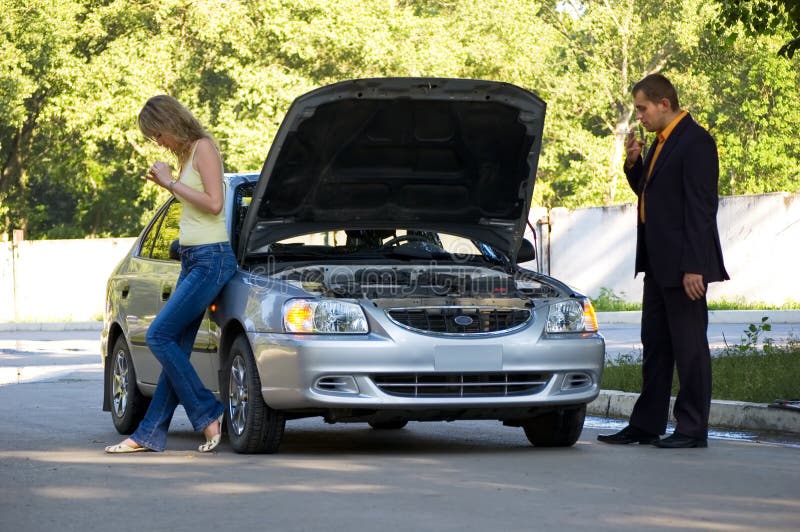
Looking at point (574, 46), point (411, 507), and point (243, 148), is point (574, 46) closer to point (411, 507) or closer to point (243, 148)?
point (243, 148)

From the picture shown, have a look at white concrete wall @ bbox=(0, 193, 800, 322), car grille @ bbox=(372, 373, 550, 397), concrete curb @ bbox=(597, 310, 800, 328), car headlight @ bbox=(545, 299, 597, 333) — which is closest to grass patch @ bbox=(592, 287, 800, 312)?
white concrete wall @ bbox=(0, 193, 800, 322)

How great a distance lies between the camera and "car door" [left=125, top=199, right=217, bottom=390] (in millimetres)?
8961

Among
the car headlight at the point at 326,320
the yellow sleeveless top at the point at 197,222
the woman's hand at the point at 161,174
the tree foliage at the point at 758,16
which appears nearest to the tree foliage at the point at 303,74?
the tree foliage at the point at 758,16

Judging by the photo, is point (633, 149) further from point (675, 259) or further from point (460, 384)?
point (460, 384)

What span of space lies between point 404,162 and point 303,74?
102ft

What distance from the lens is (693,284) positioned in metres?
8.45

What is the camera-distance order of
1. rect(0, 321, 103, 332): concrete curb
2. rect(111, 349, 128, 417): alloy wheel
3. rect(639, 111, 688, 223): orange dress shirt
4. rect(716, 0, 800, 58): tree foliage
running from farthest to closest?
rect(0, 321, 103, 332): concrete curb → rect(716, 0, 800, 58): tree foliage → rect(111, 349, 128, 417): alloy wheel → rect(639, 111, 688, 223): orange dress shirt

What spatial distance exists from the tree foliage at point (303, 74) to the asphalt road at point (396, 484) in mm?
27511

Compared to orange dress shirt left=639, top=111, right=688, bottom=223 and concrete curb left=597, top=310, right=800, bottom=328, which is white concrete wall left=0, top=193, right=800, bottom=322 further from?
orange dress shirt left=639, top=111, right=688, bottom=223

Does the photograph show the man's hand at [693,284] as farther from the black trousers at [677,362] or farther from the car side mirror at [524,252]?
the car side mirror at [524,252]

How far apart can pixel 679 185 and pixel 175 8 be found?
31628mm

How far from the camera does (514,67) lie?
144 ft

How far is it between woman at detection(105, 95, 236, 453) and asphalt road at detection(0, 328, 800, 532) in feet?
0.62

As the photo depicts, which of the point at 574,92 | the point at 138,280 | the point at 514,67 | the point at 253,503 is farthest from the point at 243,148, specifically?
the point at 253,503
